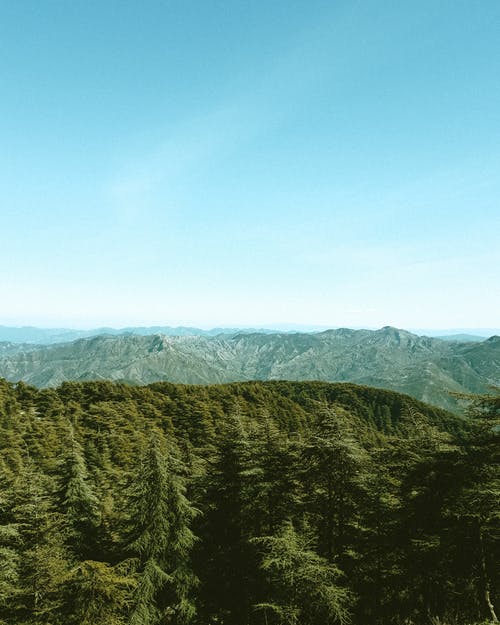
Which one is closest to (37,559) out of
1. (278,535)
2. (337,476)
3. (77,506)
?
(77,506)

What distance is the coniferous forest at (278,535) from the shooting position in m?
13.6

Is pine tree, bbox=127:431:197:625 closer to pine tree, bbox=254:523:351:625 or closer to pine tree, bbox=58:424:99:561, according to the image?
pine tree, bbox=58:424:99:561

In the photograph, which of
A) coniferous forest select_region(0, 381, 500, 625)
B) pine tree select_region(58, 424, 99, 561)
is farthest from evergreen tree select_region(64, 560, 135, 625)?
pine tree select_region(58, 424, 99, 561)

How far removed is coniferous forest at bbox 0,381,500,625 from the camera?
13562 millimetres

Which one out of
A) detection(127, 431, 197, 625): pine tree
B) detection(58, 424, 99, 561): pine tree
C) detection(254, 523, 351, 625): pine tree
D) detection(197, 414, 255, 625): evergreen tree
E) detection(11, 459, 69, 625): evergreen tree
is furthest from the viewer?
detection(58, 424, 99, 561): pine tree

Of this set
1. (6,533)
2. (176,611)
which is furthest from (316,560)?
(6,533)

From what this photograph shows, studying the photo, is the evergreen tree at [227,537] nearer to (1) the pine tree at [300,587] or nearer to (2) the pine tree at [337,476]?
(2) the pine tree at [337,476]

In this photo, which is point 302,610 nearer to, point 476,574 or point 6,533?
point 476,574

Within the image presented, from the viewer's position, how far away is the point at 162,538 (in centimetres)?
1775

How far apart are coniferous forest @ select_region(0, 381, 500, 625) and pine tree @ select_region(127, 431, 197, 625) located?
2.8 inches

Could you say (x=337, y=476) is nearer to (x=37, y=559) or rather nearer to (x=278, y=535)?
(x=278, y=535)

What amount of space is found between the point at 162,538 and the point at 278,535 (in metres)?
5.78

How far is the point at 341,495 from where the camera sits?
58.4 feet

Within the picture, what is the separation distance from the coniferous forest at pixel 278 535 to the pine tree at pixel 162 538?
2.8 inches
